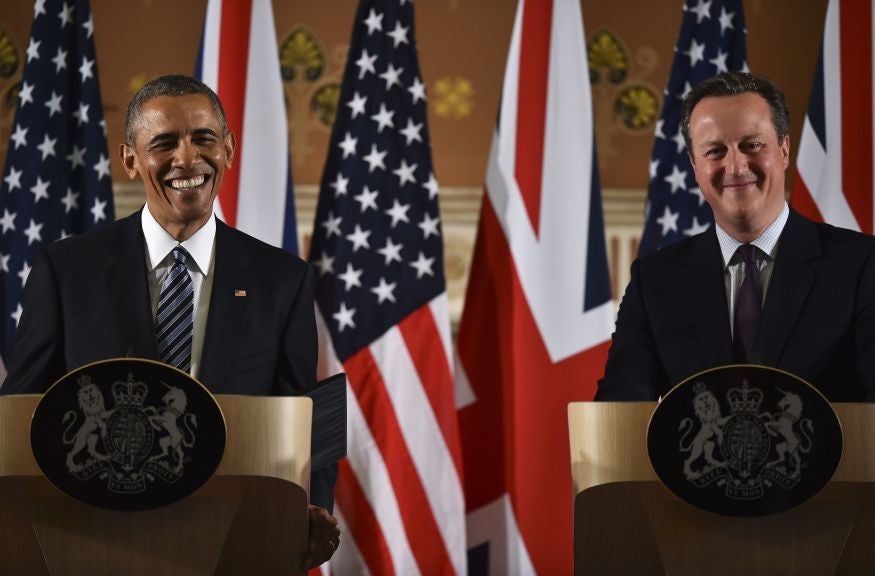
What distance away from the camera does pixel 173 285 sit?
6.75ft

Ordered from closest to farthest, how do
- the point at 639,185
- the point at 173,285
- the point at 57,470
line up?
1. the point at 57,470
2. the point at 173,285
3. the point at 639,185

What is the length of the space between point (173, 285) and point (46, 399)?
0.53 meters

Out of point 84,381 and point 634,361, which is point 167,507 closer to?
point 84,381

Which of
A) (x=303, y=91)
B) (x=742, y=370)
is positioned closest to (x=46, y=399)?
(x=742, y=370)

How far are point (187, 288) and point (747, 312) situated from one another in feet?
3.12

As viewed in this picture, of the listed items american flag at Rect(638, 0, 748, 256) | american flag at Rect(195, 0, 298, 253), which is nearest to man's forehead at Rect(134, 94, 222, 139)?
american flag at Rect(195, 0, 298, 253)

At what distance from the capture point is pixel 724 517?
5.29ft

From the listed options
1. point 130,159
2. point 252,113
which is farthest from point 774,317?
point 252,113

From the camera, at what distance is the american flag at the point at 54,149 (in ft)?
13.2

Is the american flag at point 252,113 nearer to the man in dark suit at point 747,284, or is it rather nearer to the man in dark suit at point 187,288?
the man in dark suit at point 187,288

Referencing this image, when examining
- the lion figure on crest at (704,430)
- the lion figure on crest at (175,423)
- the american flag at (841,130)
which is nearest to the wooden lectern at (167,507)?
the lion figure on crest at (175,423)

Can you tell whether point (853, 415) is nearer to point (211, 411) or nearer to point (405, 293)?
point (211, 411)

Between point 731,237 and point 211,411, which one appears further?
point 731,237

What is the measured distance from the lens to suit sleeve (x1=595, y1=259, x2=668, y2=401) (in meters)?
2.07
